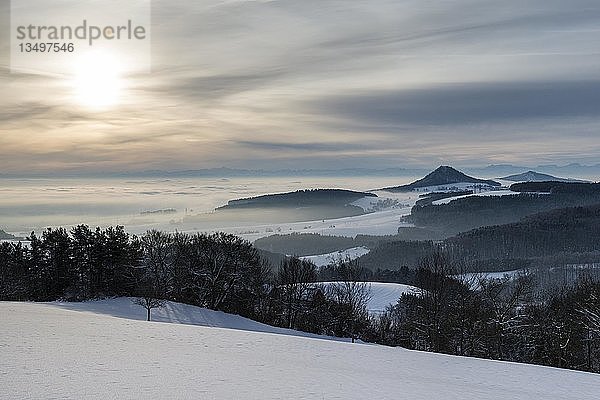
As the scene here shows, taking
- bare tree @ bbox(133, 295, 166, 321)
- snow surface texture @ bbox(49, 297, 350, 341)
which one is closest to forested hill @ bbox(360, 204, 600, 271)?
snow surface texture @ bbox(49, 297, 350, 341)

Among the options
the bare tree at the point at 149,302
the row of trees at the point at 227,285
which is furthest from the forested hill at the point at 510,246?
the bare tree at the point at 149,302

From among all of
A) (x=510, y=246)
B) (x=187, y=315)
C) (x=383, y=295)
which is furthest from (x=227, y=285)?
(x=510, y=246)

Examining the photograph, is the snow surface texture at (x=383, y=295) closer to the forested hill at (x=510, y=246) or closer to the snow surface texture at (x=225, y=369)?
the snow surface texture at (x=225, y=369)

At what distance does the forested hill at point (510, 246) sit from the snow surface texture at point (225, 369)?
15179 centimetres

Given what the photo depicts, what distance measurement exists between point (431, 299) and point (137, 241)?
31399 mm

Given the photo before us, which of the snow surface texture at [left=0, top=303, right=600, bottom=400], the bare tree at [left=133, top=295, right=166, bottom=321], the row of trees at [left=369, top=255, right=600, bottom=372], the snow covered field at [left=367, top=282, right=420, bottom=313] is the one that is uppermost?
the snow surface texture at [left=0, top=303, right=600, bottom=400]

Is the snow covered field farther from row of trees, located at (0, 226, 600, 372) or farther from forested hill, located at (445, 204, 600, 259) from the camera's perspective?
forested hill, located at (445, 204, 600, 259)

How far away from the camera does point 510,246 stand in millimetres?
183375

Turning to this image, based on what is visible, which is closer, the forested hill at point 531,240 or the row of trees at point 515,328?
the row of trees at point 515,328

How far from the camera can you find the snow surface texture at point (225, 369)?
13.7 meters

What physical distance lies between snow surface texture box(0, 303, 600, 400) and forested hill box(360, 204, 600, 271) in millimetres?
151790

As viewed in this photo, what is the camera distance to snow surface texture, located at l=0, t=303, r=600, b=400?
1372 centimetres

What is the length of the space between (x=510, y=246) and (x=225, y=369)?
181m

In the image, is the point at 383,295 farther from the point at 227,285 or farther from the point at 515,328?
the point at 515,328
